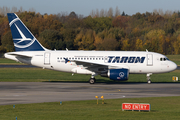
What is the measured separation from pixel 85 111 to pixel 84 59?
20.2m

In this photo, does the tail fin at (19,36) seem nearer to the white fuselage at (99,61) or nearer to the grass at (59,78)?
the white fuselage at (99,61)

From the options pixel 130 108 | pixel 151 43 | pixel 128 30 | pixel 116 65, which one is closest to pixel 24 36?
pixel 116 65

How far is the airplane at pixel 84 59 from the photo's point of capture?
129 ft

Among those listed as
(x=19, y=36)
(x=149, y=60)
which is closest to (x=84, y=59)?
(x=149, y=60)

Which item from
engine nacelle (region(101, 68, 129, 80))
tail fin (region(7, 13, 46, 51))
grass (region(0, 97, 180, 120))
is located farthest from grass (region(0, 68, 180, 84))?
grass (region(0, 97, 180, 120))

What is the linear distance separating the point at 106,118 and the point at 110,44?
10349cm

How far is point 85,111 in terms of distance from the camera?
19812 millimetres

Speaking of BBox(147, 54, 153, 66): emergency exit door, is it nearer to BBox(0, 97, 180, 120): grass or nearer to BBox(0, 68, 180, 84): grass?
BBox(0, 68, 180, 84): grass

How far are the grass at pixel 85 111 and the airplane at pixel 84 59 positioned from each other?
15680 millimetres

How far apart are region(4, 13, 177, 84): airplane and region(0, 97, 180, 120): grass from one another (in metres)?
15.7

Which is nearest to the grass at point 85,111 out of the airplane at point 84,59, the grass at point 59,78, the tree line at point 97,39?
the airplane at point 84,59

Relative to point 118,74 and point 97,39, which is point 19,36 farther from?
point 97,39

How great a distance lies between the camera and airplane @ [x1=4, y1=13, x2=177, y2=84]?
129 ft

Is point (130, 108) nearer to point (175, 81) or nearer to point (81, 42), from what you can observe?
point (175, 81)
